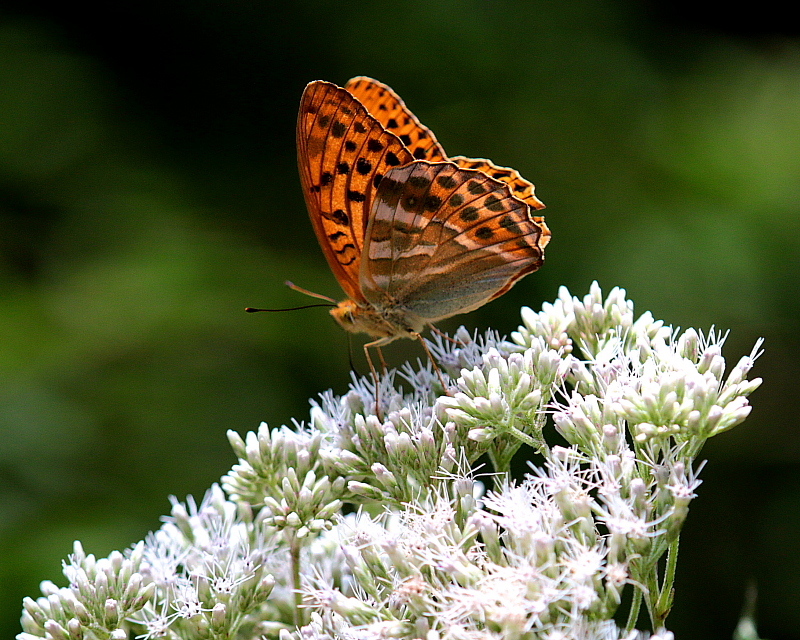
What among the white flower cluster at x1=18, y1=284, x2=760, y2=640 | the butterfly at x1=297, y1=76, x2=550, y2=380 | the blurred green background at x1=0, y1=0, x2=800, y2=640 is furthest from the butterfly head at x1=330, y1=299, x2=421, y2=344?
the blurred green background at x1=0, y1=0, x2=800, y2=640

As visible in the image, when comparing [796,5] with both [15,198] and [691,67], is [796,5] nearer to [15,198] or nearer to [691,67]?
[691,67]

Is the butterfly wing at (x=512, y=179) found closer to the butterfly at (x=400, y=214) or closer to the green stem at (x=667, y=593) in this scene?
the butterfly at (x=400, y=214)

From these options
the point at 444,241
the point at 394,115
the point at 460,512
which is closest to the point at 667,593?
the point at 460,512

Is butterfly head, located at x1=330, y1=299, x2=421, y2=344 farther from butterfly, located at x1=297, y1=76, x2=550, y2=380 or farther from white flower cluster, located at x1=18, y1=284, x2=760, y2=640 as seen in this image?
white flower cluster, located at x1=18, y1=284, x2=760, y2=640

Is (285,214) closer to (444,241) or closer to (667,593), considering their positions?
(444,241)

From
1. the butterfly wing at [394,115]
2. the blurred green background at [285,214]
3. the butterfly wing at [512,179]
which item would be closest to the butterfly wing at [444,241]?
the butterfly wing at [512,179]
